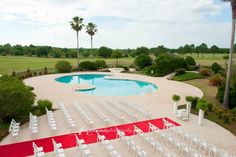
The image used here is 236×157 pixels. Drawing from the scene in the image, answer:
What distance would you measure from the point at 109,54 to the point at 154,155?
6376 centimetres

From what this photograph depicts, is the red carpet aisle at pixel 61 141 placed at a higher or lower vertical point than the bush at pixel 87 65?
lower

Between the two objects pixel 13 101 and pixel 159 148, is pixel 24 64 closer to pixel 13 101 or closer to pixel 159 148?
pixel 13 101

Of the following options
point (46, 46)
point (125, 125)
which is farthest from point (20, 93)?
point (46, 46)

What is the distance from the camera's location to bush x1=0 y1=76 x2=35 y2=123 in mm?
10445

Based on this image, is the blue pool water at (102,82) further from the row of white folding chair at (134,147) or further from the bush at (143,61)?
the row of white folding chair at (134,147)

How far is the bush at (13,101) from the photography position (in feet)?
34.3

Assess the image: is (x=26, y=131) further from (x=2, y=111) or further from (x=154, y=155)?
(x=154, y=155)

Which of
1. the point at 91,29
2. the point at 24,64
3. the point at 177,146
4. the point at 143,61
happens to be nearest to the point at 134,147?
the point at 177,146

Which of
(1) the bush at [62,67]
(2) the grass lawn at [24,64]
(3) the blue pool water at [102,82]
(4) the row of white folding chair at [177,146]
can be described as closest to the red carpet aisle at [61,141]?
(4) the row of white folding chair at [177,146]

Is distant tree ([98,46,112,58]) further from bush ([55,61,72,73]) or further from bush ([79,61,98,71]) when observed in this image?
bush ([55,61,72,73])

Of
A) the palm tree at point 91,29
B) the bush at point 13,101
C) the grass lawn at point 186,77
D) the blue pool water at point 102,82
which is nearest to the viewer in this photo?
the bush at point 13,101

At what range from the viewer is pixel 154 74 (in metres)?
34.0

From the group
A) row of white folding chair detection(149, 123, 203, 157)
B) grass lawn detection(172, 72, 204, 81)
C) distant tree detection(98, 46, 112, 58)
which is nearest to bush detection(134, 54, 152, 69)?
grass lawn detection(172, 72, 204, 81)

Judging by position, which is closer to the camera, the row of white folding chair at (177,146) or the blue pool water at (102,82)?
the row of white folding chair at (177,146)
